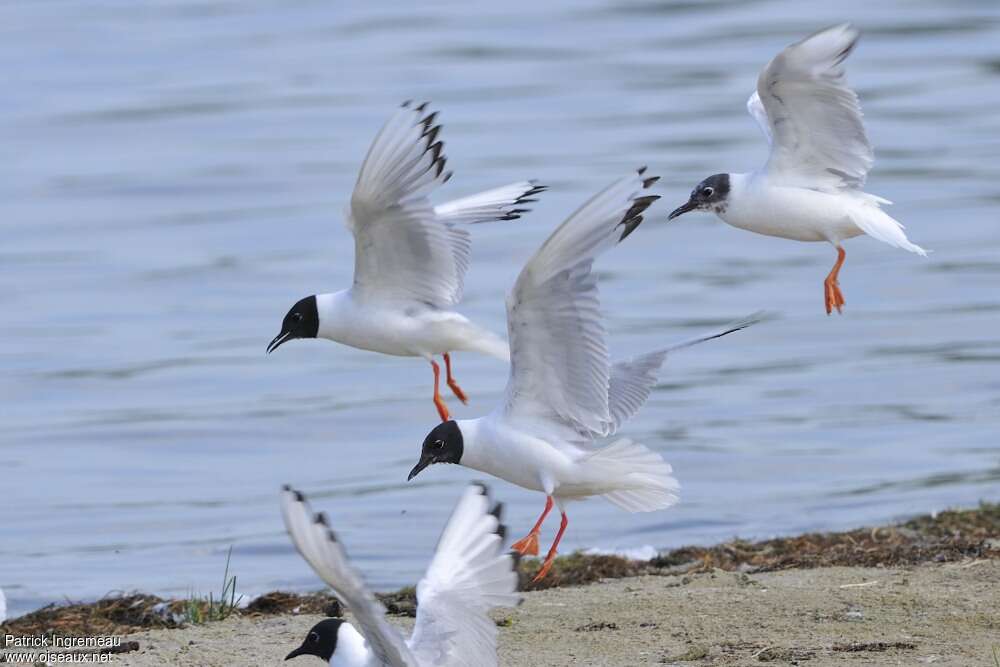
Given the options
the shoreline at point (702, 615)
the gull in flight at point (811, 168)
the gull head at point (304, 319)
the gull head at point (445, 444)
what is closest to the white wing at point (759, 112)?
the gull in flight at point (811, 168)

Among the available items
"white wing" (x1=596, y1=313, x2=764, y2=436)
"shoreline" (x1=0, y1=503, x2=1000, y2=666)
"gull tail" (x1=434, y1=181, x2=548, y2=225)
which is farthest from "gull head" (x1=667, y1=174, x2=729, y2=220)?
"shoreline" (x1=0, y1=503, x2=1000, y2=666)

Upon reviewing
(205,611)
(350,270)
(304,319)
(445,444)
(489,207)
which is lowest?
(350,270)

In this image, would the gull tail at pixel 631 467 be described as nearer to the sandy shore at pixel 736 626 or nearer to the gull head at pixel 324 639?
the sandy shore at pixel 736 626

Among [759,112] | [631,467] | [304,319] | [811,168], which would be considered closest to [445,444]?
[631,467]

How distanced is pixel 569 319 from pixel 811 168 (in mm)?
2638

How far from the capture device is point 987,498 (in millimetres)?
12258

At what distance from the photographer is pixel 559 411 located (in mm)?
8055

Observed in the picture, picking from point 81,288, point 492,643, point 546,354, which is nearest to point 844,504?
point 546,354

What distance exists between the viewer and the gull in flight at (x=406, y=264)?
9445mm

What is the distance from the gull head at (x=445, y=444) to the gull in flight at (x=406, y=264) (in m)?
1.63

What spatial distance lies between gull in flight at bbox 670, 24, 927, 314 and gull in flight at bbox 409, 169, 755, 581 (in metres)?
1.33

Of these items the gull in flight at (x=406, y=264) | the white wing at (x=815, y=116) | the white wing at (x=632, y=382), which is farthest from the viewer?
the gull in flight at (x=406, y=264)

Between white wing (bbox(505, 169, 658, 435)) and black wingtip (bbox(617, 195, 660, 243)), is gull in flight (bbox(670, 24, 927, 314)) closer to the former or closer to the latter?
white wing (bbox(505, 169, 658, 435))

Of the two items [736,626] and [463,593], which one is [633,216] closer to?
[736,626]
